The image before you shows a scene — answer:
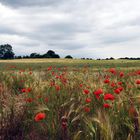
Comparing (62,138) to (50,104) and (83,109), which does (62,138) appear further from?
(50,104)

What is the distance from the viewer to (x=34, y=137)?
4.62m

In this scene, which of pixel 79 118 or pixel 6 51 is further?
pixel 6 51

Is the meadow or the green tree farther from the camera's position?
the green tree

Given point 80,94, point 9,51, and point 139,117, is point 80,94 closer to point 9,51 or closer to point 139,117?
point 139,117

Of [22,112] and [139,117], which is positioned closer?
[139,117]

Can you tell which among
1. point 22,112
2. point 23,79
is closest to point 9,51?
point 23,79

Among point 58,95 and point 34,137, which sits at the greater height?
point 58,95

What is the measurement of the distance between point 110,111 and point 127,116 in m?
0.25

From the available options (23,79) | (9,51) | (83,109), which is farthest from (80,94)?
(9,51)

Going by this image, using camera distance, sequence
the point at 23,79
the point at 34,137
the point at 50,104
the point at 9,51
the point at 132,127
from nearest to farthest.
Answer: the point at 132,127
the point at 34,137
the point at 50,104
the point at 23,79
the point at 9,51

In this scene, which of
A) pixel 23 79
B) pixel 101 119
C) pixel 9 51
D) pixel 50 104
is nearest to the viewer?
pixel 101 119

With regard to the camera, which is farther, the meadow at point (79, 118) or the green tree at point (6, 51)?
the green tree at point (6, 51)

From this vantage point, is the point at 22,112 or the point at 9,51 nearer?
the point at 22,112

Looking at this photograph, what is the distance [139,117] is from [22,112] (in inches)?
82.0
